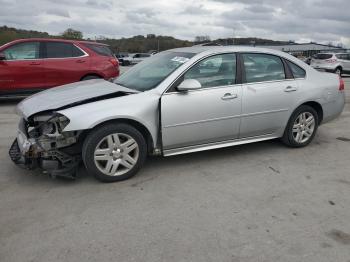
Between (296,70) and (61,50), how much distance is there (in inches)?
255

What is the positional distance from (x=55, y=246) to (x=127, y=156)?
1449 mm

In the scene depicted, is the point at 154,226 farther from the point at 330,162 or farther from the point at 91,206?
the point at 330,162

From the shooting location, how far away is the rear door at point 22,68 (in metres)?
8.88

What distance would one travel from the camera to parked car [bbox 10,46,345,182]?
389cm

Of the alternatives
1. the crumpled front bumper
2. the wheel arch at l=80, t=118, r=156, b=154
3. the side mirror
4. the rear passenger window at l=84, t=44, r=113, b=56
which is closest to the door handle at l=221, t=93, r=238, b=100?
the side mirror

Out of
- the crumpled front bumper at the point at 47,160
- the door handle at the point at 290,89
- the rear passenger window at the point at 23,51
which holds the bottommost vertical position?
the crumpled front bumper at the point at 47,160

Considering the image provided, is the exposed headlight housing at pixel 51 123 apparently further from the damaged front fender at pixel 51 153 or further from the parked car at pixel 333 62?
the parked car at pixel 333 62

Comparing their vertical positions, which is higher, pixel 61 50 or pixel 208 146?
pixel 61 50

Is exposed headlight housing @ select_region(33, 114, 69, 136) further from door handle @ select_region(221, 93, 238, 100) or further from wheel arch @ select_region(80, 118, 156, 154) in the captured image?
door handle @ select_region(221, 93, 238, 100)

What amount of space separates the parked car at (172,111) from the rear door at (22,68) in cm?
476

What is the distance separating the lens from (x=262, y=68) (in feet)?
16.2

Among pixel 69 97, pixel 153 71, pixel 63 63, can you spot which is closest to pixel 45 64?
pixel 63 63

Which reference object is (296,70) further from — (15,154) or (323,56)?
(323,56)

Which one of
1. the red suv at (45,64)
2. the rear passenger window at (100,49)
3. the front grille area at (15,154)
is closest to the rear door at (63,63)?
the red suv at (45,64)
